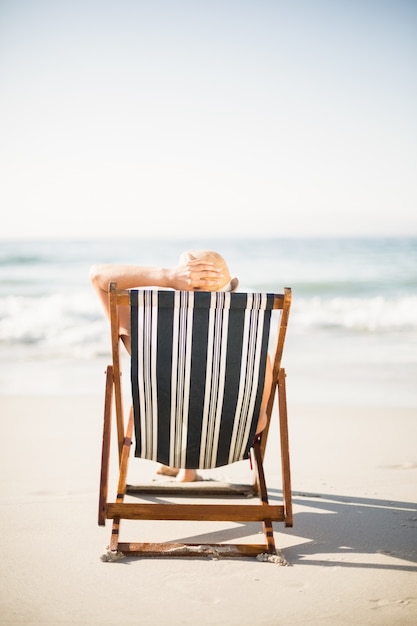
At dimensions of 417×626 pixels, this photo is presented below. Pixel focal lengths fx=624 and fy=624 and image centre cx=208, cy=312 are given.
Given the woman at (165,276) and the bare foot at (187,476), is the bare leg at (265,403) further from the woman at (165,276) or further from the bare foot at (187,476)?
the bare foot at (187,476)

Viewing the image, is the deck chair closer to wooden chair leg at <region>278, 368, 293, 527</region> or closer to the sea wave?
wooden chair leg at <region>278, 368, 293, 527</region>

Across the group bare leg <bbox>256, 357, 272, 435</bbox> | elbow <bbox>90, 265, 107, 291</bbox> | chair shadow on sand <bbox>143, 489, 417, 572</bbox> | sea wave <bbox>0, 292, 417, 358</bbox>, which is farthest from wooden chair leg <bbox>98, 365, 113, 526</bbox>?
sea wave <bbox>0, 292, 417, 358</bbox>

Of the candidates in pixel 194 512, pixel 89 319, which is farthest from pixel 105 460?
pixel 89 319

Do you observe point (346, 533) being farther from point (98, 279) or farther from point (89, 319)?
point (89, 319)

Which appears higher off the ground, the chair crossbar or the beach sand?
the chair crossbar

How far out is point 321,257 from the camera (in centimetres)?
2112

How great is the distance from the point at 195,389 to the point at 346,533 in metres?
0.97

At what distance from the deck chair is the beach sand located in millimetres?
168

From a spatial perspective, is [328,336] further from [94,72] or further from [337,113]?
[337,113]

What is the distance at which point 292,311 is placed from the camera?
40.5 ft

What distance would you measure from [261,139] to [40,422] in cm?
2330

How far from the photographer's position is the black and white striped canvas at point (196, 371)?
2252 millimetres

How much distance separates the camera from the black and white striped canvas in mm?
2252

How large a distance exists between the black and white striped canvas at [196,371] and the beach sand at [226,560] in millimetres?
448
